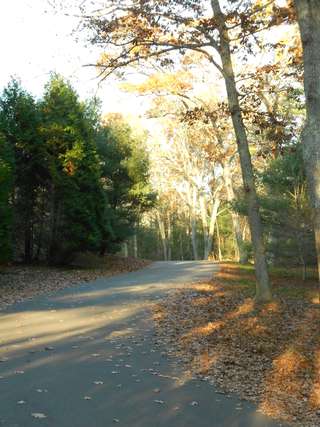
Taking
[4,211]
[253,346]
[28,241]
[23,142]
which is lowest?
[253,346]

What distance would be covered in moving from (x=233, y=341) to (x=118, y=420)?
13.8 ft

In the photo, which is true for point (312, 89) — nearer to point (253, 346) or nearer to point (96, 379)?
point (253, 346)

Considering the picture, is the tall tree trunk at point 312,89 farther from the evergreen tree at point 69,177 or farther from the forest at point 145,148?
the evergreen tree at point 69,177

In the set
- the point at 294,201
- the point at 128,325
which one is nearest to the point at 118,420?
the point at 128,325

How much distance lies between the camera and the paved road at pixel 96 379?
5172 mm

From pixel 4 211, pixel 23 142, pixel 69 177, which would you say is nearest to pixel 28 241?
pixel 69 177

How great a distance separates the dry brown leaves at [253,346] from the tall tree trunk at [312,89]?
91.7 inches

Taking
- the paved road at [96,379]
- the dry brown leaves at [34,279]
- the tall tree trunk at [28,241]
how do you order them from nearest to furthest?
1. the paved road at [96,379]
2. the dry brown leaves at [34,279]
3. the tall tree trunk at [28,241]

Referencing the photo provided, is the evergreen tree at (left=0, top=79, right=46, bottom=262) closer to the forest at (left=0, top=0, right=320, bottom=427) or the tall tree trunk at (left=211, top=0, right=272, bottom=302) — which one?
the forest at (left=0, top=0, right=320, bottom=427)

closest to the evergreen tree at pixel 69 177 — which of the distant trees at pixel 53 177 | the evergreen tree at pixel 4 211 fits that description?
the distant trees at pixel 53 177

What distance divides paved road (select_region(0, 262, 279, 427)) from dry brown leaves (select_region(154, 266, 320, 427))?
0.41 m

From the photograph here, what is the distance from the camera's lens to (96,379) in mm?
6406

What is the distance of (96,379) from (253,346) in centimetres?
326

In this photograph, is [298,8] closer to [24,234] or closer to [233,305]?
[233,305]
